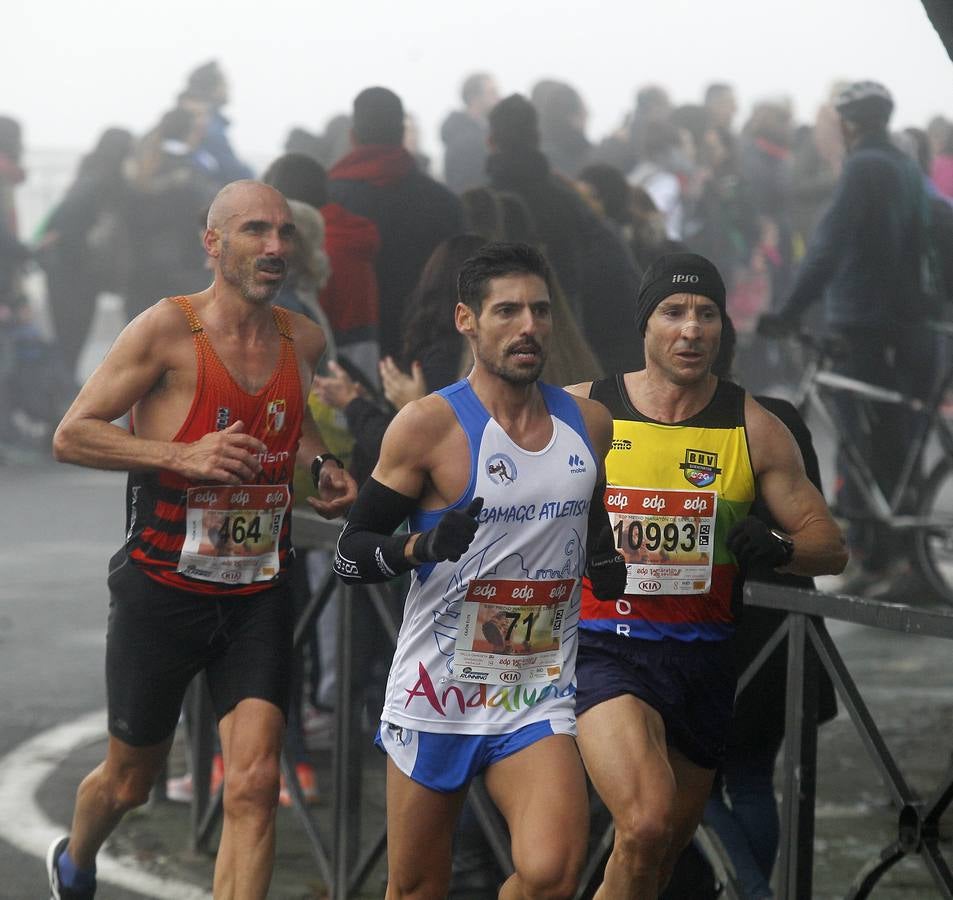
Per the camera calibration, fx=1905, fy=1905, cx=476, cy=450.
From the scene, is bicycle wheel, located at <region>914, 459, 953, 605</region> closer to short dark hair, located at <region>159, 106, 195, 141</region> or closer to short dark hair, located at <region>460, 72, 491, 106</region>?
short dark hair, located at <region>460, 72, 491, 106</region>

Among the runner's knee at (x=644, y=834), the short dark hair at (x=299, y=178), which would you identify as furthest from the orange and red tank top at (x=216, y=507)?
the short dark hair at (x=299, y=178)

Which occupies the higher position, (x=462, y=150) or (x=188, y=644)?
(x=462, y=150)

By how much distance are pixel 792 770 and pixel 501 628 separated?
838 mm

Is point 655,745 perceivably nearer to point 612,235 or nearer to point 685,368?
point 685,368

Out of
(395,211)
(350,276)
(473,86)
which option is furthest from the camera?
(473,86)

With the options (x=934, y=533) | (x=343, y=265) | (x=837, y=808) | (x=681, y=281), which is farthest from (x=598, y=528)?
(x=934, y=533)

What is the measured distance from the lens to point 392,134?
8.00 metres

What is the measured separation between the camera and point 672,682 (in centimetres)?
448

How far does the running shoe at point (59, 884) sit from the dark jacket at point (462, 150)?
27.9 feet

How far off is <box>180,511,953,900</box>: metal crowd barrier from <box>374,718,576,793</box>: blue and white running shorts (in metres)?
0.66

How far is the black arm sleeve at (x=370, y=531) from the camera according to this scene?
398 centimetres

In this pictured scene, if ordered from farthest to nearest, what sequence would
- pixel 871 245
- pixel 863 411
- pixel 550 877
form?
pixel 871 245, pixel 863 411, pixel 550 877

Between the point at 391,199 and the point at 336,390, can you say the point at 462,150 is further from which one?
the point at 336,390

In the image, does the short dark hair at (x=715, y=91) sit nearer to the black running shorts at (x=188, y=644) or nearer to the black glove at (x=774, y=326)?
the black glove at (x=774, y=326)
